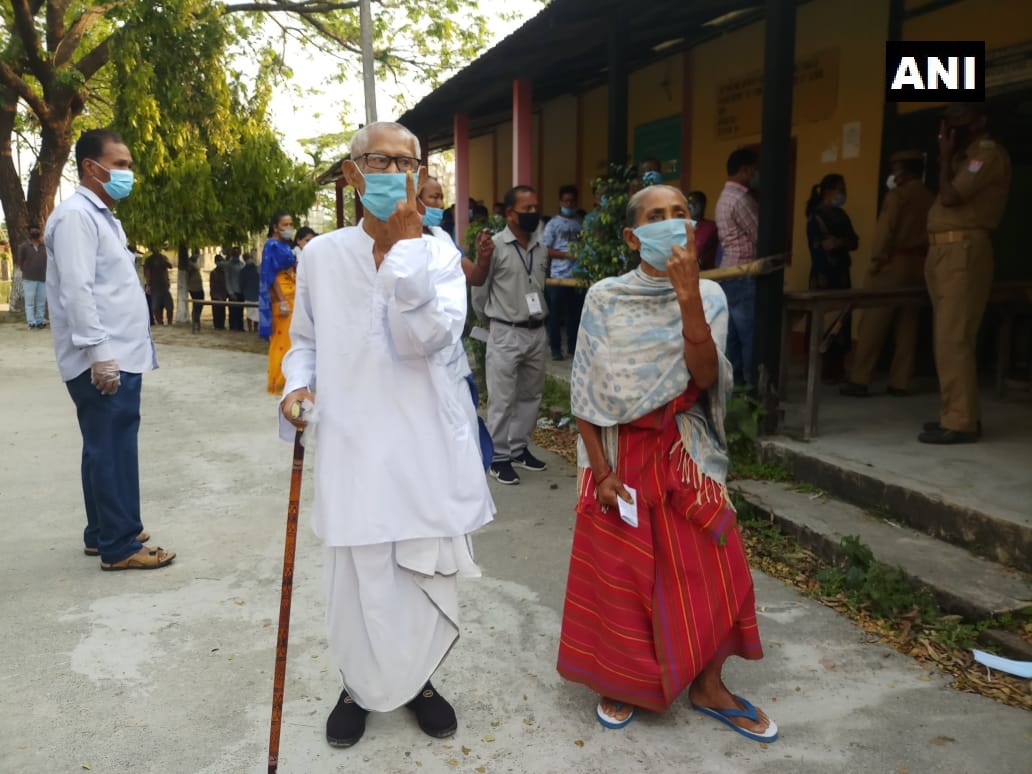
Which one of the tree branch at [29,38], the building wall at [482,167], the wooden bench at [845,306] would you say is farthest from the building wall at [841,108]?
the tree branch at [29,38]

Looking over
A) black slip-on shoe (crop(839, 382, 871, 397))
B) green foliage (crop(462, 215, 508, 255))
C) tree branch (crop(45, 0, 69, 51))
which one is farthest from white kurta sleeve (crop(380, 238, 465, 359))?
tree branch (crop(45, 0, 69, 51))

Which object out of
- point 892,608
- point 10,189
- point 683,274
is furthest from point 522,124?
point 10,189

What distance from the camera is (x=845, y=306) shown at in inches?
204

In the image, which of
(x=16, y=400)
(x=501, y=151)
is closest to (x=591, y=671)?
(x=16, y=400)

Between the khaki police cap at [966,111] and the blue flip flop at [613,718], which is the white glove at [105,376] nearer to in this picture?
the blue flip flop at [613,718]

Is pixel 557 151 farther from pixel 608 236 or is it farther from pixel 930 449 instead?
pixel 930 449

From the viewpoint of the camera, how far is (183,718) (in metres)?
2.84

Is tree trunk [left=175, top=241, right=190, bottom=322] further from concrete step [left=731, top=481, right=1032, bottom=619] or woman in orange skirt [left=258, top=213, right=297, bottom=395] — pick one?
concrete step [left=731, top=481, right=1032, bottom=619]

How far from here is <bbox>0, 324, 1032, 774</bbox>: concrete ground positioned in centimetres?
262

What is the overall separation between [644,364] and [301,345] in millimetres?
1081

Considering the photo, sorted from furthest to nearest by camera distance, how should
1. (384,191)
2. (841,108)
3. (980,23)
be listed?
1. (841,108)
2. (980,23)
3. (384,191)

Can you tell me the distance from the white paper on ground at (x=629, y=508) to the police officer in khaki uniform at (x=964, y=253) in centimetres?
298

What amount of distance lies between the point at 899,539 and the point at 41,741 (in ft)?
11.4

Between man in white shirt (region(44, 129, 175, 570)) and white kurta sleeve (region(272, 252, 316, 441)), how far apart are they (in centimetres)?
154
